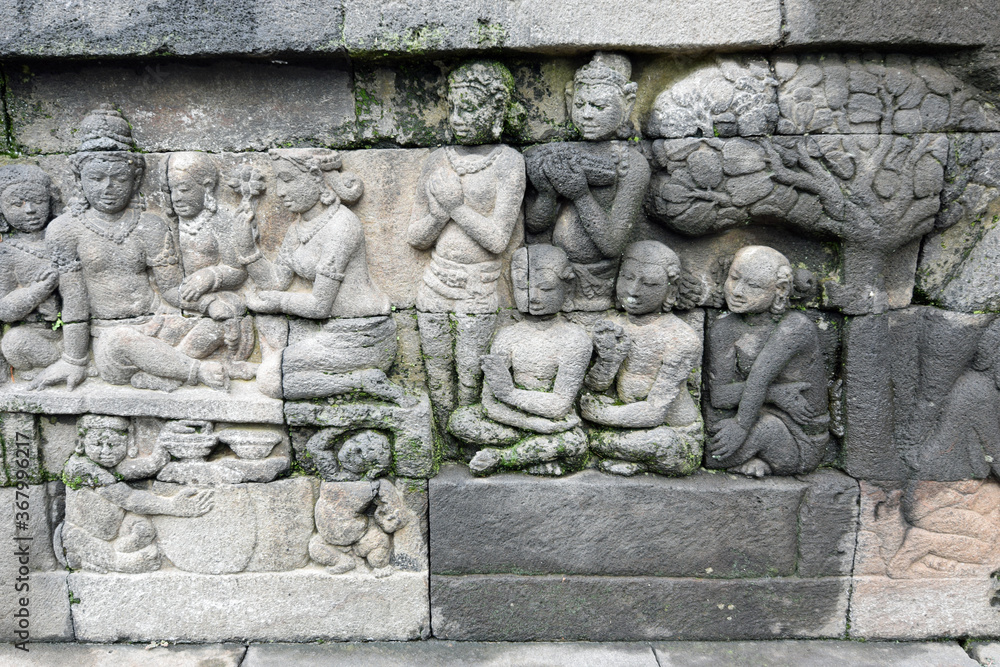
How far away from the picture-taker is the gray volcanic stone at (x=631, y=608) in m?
3.67

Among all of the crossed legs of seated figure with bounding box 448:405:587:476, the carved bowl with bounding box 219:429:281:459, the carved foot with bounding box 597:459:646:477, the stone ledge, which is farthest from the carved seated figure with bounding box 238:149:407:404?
the carved foot with bounding box 597:459:646:477

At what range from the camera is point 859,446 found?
12.0 feet

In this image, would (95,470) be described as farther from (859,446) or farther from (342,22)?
(859,446)

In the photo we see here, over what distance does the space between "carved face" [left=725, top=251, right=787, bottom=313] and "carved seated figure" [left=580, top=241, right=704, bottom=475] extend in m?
0.29

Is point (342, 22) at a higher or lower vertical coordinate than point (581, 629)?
higher

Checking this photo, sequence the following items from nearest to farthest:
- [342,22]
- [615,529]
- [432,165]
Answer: [342,22] → [432,165] → [615,529]

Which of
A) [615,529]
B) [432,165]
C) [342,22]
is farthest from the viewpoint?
[615,529]

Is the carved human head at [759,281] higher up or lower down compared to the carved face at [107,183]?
lower down

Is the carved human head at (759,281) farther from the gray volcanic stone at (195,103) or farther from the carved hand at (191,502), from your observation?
the carved hand at (191,502)

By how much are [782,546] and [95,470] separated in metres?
3.74

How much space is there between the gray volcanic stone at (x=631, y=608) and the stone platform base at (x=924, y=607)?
13 cm

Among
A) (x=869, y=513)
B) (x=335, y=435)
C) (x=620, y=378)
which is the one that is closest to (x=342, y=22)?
(x=335, y=435)

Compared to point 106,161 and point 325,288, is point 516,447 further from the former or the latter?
point 106,161

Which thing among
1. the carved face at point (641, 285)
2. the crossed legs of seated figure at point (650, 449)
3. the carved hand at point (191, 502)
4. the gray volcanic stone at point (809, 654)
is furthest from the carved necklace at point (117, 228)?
the gray volcanic stone at point (809, 654)
